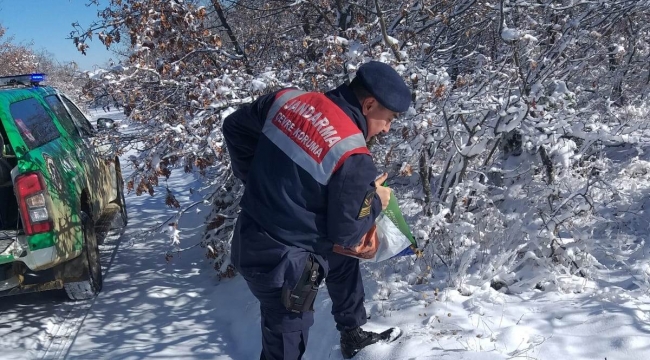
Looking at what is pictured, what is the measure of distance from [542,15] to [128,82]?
3857 millimetres

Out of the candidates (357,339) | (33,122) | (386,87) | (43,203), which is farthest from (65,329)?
(386,87)

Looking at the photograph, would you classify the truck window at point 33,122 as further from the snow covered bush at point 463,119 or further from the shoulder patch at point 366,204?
the shoulder patch at point 366,204

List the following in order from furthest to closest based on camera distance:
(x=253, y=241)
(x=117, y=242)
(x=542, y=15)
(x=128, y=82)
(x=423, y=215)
A: (x=117, y=242) → (x=542, y=15) → (x=128, y=82) → (x=423, y=215) → (x=253, y=241)

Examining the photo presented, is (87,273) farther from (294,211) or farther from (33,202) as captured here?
(294,211)

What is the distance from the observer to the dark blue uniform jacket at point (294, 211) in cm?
226

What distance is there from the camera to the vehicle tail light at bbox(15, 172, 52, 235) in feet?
12.8

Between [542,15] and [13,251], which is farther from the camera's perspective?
[542,15]

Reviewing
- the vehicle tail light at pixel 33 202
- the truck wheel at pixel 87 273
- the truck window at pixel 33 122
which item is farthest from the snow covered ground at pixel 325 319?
the truck window at pixel 33 122

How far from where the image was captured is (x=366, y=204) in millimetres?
2336

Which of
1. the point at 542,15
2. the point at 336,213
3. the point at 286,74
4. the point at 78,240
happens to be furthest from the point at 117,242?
the point at 542,15

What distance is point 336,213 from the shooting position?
2301mm

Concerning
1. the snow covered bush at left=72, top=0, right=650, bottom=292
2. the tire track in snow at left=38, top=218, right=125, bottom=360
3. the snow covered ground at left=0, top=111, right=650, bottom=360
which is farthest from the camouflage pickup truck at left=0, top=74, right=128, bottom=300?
the snow covered bush at left=72, top=0, right=650, bottom=292

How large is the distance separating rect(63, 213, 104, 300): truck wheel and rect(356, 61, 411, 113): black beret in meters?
3.32

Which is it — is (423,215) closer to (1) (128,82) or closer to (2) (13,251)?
(1) (128,82)
